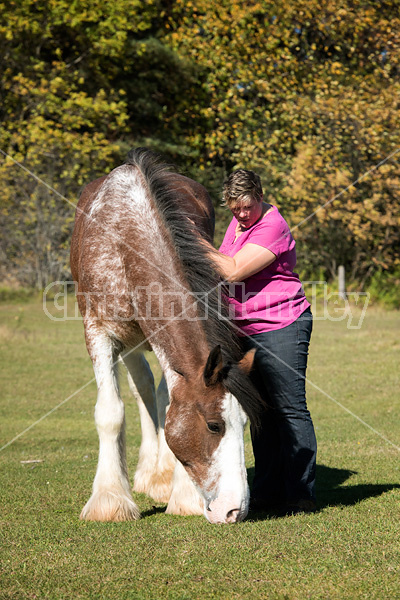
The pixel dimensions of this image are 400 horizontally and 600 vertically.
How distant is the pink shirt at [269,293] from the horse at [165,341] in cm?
37

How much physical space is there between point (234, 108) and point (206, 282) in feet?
61.7

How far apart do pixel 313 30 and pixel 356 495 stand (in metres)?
20.6

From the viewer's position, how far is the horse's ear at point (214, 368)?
3840 millimetres

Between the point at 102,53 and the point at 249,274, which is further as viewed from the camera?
the point at 102,53

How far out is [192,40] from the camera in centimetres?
2228

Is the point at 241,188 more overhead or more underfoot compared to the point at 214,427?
more overhead

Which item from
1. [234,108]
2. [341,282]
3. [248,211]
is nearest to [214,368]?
[248,211]

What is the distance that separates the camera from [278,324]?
4621 millimetres

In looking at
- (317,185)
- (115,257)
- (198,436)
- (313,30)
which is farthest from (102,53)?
(198,436)

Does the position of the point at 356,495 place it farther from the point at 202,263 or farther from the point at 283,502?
the point at 202,263

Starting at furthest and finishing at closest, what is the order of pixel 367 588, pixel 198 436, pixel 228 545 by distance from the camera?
pixel 198 436
pixel 228 545
pixel 367 588

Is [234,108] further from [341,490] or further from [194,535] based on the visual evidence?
[194,535]

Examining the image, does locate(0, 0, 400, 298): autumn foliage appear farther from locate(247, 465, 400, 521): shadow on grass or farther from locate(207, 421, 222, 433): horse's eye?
locate(207, 421, 222, 433): horse's eye

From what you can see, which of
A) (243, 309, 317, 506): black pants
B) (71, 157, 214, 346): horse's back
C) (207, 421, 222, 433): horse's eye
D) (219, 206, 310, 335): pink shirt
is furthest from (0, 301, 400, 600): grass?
(71, 157, 214, 346): horse's back
